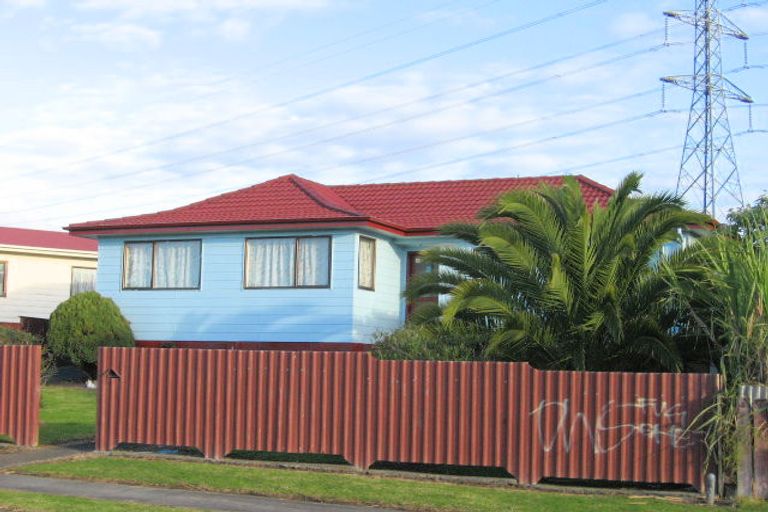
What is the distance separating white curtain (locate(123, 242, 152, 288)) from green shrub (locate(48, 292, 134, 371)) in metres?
1.01

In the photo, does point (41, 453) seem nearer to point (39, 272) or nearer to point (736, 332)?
point (736, 332)

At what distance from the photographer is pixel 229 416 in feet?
54.0

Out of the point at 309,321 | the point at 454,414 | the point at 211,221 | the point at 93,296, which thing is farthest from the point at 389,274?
the point at 454,414

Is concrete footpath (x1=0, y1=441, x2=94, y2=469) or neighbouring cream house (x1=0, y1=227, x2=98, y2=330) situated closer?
concrete footpath (x1=0, y1=441, x2=94, y2=469)

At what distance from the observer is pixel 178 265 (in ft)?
89.9

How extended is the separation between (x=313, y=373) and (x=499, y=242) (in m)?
3.64

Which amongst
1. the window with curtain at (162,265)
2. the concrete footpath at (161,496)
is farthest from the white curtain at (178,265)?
the concrete footpath at (161,496)

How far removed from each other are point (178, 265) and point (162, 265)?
0.48 meters

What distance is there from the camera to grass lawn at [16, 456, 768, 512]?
515 inches

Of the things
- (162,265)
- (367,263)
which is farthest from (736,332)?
(162,265)

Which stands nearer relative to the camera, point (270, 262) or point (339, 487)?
Result: point (339, 487)

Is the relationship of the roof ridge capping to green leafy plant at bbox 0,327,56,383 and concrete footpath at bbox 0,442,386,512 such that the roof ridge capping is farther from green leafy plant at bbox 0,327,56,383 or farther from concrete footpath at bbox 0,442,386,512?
concrete footpath at bbox 0,442,386,512

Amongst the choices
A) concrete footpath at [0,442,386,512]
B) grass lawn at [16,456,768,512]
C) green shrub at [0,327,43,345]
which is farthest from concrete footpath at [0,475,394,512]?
green shrub at [0,327,43,345]

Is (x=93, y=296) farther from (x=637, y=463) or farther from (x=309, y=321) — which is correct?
(x=637, y=463)
